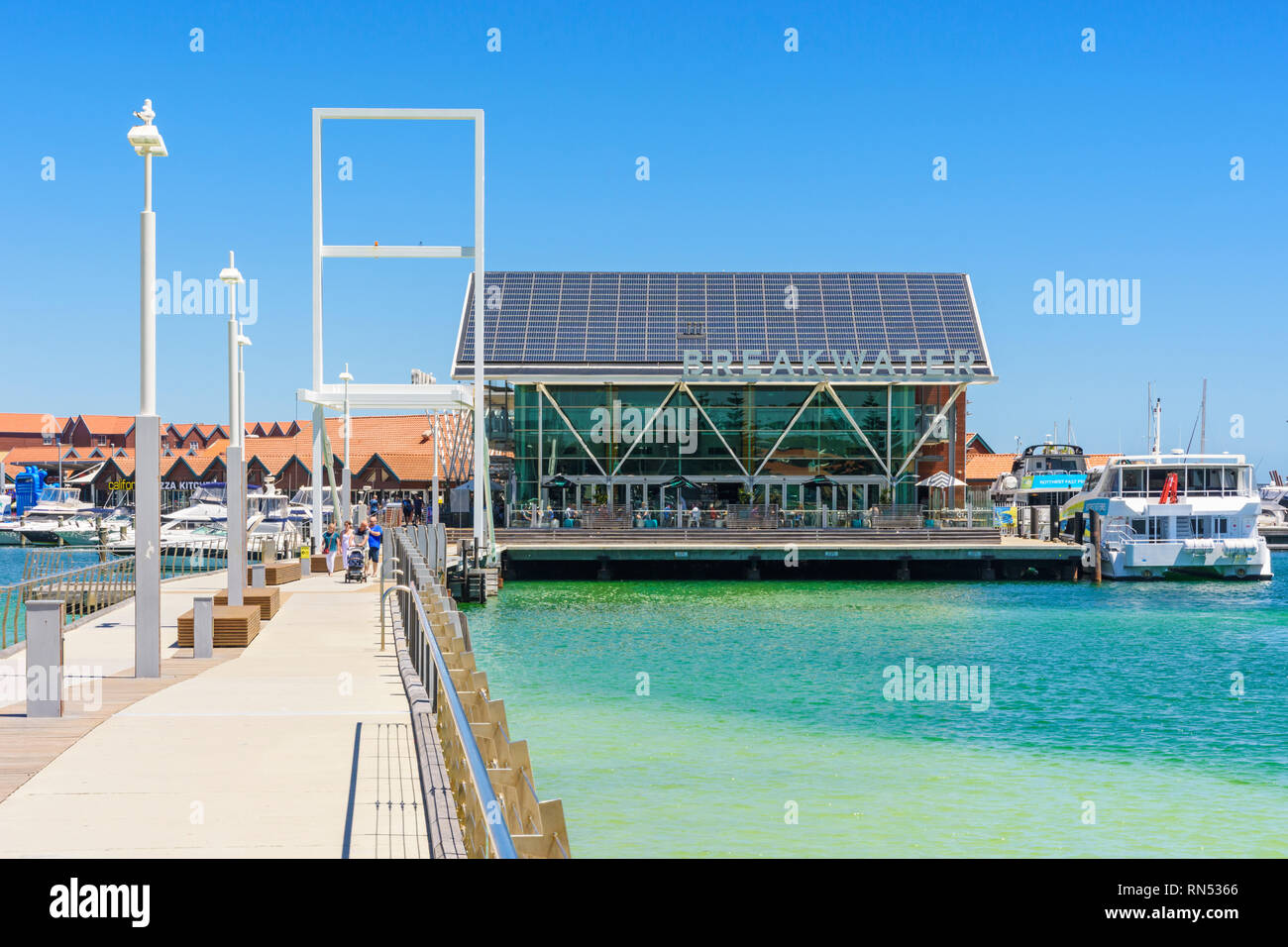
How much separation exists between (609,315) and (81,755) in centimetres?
5468

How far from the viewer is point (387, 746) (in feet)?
37.8

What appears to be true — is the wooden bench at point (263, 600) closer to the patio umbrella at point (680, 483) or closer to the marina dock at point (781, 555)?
the marina dock at point (781, 555)

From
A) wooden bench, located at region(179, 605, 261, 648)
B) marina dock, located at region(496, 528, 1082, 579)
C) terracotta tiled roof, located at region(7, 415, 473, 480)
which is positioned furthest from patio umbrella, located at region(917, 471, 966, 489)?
wooden bench, located at region(179, 605, 261, 648)

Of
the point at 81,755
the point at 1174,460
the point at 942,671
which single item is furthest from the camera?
the point at 1174,460

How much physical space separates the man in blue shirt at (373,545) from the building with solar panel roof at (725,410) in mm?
25687

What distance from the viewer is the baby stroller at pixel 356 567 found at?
31.4 metres

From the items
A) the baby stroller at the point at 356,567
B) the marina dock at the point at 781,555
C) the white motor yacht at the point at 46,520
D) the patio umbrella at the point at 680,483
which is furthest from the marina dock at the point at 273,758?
the white motor yacht at the point at 46,520

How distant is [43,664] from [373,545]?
22.1m

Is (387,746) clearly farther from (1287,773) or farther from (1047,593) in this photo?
(1047,593)

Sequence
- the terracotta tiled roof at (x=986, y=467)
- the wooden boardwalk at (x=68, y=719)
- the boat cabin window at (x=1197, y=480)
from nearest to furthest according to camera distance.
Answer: the wooden boardwalk at (x=68, y=719), the boat cabin window at (x=1197, y=480), the terracotta tiled roof at (x=986, y=467)

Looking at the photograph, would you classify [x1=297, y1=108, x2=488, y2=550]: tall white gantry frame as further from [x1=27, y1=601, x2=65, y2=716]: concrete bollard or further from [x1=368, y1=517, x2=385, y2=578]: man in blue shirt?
[x1=27, y1=601, x2=65, y2=716]: concrete bollard

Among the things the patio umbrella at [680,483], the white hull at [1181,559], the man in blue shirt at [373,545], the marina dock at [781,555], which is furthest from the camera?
the patio umbrella at [680,483]

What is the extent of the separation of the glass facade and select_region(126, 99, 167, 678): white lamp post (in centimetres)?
4616
